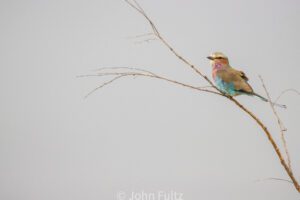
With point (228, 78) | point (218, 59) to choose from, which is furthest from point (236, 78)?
point (218, 59)

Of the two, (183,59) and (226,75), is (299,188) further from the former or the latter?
(226,75)

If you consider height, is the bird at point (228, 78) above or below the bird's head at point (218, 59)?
below

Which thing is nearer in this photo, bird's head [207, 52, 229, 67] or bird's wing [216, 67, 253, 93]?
bird's wing [216, 67, 253, 93]

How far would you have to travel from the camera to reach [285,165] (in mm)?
678

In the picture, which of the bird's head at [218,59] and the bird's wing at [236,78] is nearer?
the bird's wing at [236,78]

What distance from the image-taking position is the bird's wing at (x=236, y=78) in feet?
6.32

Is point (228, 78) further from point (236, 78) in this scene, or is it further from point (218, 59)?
point (218, 59)

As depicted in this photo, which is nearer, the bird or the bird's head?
the bird

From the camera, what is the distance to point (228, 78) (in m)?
2.09

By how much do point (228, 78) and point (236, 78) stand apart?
0.23 ft

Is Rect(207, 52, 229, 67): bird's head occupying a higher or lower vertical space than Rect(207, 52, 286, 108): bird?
higher

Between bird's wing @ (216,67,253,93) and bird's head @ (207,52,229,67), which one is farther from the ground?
bird's head @ (207,52,229,67)

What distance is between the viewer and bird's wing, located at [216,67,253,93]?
6.32ft

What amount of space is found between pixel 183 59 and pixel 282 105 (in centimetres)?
42
